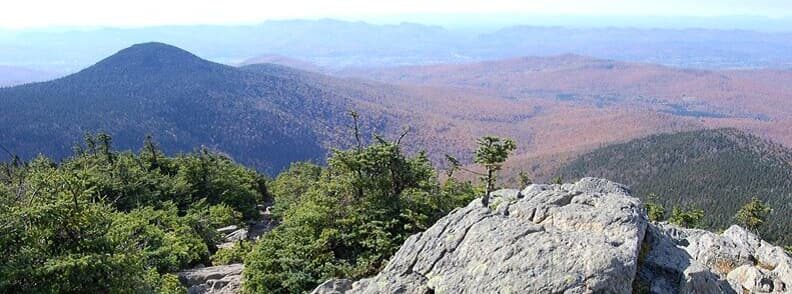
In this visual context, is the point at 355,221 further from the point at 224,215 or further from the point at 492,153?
the point at 224,215

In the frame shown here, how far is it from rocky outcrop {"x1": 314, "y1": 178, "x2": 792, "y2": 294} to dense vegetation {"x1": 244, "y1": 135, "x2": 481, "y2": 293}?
2871mm

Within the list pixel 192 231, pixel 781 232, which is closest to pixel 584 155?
pixel 781 232

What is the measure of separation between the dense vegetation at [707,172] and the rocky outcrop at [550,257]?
291ft

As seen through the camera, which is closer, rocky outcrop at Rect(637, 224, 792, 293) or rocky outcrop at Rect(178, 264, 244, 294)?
rocky outcrop at Rect(637, 224, 792, 293)

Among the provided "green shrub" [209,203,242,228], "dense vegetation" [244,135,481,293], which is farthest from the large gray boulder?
"green shrub" [209,203,242,228]

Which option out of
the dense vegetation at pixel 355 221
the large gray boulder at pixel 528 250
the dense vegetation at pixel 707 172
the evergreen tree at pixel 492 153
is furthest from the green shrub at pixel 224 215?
the dense vegetation at pixel 707 172

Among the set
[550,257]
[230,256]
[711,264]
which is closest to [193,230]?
[230,256]

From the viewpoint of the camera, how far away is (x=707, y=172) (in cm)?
14000

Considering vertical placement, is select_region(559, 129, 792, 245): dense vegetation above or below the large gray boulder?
below

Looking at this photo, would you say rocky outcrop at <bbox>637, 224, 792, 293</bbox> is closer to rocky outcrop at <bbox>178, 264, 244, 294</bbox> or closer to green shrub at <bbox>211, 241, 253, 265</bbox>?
rocky outcrop at <bbox>178, 264, 244, 294</bbox>

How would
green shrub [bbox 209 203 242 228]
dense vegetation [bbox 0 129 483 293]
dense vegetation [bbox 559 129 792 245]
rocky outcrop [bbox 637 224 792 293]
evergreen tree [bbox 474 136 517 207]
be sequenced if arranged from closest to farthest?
dense vegetation [bbox 0 129 483 293]
rocky outcrop [bbox 637 224 792 293]
evergreen tree [bbox 474 136 517 207]
green shrub [bbox 209 203 242 228]
dense vegetation [bbox 559 129 792 245]

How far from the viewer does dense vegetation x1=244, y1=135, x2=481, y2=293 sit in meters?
24.2

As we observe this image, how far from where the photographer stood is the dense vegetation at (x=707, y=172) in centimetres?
11531

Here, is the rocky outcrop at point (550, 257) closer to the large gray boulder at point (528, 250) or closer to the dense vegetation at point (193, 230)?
the large gray boulder at point (528, 250)
